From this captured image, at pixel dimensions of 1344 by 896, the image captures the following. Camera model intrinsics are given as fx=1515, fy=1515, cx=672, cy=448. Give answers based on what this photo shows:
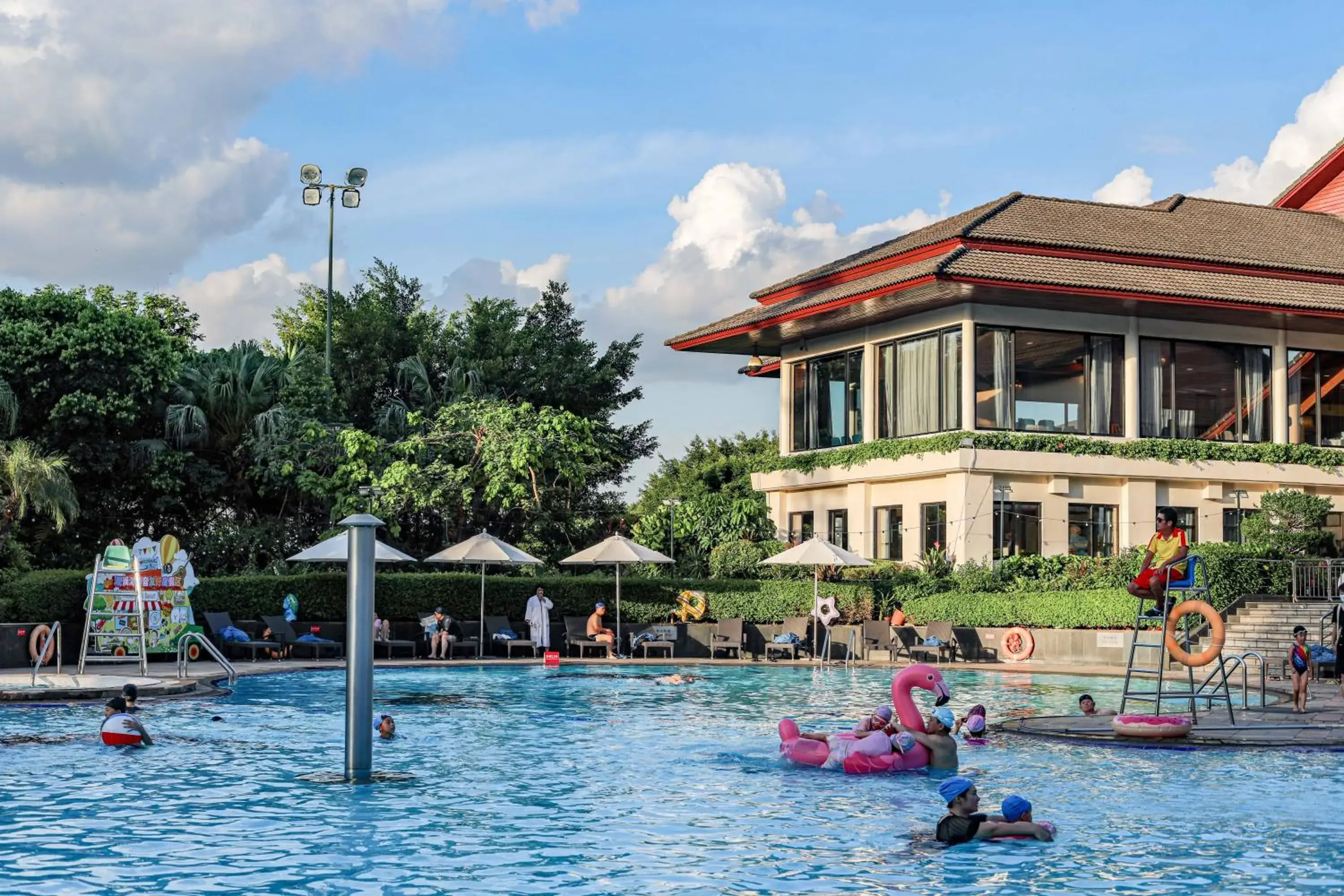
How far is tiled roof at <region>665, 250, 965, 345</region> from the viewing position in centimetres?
3472

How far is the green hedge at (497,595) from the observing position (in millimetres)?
29406

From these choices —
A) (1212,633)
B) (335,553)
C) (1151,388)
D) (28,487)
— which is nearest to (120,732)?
(1212,633)

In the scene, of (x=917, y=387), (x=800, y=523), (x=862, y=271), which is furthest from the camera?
(x=800, y=523)

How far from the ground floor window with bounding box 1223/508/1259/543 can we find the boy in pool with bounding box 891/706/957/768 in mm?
26178

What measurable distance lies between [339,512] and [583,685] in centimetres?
1330

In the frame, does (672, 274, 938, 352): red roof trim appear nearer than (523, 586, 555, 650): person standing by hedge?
No

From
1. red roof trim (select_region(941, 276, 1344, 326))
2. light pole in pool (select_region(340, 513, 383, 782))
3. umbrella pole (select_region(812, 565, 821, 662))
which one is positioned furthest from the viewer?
red roof trim (select_region(941, 276, 1344, 326))

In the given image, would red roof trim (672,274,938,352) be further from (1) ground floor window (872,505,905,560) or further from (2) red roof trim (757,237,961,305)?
(1) ground floor window (872,505,905,560)

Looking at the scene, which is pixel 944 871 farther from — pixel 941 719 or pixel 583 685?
pixel 583 685

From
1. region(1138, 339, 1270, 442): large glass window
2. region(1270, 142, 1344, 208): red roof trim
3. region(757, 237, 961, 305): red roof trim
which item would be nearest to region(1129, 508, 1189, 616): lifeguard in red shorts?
region(757, 237, 961, 305): red roof trim

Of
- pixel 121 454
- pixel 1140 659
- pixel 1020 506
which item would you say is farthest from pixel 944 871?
pixel 121 454

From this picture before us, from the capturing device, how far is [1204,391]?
38.9 meters

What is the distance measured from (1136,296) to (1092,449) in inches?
152

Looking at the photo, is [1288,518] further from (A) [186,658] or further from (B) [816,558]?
(A) [186,658]
